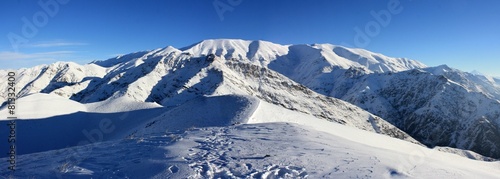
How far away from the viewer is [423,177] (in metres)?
10.8

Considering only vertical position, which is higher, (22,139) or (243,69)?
(243,69)

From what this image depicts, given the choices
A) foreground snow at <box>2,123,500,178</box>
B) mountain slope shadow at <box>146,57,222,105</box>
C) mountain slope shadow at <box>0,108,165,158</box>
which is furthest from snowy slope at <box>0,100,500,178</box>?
mountain slope shadow at <box>146,57,222,105</box>

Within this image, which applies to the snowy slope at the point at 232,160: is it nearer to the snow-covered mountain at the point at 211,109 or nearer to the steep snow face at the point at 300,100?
the snow-covered mountain at the point at 211,109

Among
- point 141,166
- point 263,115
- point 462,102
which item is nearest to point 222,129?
point 141,166

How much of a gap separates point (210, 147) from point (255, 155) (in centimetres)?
211

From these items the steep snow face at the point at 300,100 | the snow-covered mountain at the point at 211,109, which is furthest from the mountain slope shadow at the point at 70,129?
the steep snow face at the point at 300,100

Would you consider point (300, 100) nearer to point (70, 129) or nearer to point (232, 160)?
point (70, 129)

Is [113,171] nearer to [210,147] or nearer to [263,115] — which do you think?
[210,147]

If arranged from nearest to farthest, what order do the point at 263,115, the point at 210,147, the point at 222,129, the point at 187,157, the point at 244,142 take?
the point at 187,157 → the point at 210,147 → the point at 244,142 → the point at 222,129 → the point at 263,115

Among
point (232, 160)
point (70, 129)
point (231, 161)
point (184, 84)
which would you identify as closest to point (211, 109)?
point (232, 160)

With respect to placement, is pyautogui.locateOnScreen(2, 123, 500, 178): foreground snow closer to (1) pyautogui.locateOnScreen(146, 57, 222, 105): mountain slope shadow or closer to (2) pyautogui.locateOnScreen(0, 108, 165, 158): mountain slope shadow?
(2) pyautogui.locateOnScreen(0, 108, 165, 158): mountain slope shadow

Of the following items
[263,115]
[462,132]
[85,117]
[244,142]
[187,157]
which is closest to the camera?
[187,157]

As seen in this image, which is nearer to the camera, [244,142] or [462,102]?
[244,142]

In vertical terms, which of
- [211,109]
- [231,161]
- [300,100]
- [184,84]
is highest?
[184,84]
